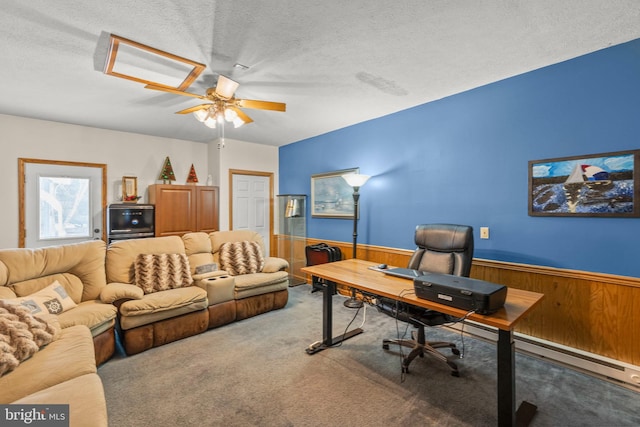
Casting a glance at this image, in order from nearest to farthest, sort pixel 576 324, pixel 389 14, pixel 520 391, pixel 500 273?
pixel 389 14, pixel 520 391, pixel 576 324, pixel 500 273

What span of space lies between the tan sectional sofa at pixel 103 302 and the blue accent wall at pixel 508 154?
6.11ft

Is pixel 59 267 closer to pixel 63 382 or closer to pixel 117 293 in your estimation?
pixel 117 293

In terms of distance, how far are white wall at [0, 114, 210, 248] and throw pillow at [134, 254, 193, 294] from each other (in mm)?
1908

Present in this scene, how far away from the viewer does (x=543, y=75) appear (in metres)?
2.48

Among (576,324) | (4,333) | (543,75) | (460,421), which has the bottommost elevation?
(460,421)

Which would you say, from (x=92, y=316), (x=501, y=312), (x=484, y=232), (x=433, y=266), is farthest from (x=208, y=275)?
(x=484, y=232)

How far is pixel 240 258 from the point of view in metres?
3.73

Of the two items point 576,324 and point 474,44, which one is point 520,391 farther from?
point 474,44

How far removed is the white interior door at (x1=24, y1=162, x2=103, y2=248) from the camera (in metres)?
3.82

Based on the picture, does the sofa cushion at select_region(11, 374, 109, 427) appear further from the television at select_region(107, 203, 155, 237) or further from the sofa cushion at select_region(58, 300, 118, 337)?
the television at select_region(107, 203, 155, 237)

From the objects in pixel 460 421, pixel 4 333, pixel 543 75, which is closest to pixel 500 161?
pixel 543 75

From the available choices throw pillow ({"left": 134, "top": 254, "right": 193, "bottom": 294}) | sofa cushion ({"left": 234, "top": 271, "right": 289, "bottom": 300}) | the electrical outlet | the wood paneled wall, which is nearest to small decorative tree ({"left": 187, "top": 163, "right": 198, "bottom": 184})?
throw pillow ({"left": 134, "top": 254, "right": 193, "bottom": 294})

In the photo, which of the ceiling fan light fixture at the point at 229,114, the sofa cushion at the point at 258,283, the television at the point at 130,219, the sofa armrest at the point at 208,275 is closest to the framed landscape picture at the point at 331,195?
the sofa cushion at the point at 258,283

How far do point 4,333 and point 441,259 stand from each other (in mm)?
3018
